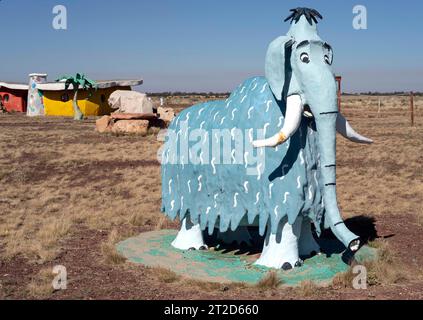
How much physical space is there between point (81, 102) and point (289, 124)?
30562 mm

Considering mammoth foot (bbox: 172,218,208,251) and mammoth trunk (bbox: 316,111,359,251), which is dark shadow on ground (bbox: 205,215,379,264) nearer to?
mammoth foot (bbox: 172,218,208,251)

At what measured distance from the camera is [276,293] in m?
5.07

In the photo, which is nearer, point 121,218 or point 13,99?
point 121,218

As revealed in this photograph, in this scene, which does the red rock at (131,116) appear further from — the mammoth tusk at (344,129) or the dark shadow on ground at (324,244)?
the mammoth tusk at (344,129)

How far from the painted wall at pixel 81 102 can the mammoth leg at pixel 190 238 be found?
28.1 metres

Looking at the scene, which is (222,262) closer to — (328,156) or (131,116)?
(328,156)

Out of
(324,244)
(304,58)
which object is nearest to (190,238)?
(324,244)

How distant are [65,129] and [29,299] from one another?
21465 mm

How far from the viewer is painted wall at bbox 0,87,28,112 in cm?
4059

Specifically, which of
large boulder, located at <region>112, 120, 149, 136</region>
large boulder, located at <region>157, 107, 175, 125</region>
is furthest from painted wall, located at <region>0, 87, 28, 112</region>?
large boulder, located at <region>112, 120, 149, 136</region>

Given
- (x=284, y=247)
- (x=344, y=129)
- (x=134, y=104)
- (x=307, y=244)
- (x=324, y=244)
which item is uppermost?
(x=134, y=104)

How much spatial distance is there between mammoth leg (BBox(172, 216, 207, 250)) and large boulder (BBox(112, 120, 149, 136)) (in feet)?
52.4

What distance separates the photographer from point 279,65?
17.1 ft
